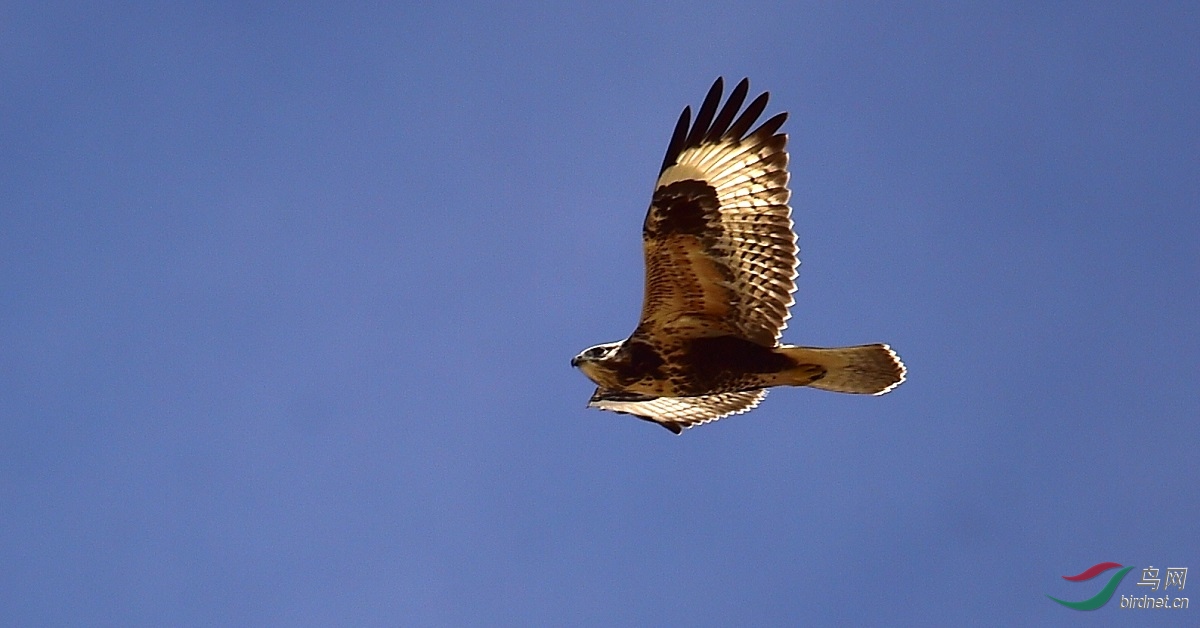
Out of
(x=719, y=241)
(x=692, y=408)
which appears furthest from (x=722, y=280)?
(x=692, y=408)

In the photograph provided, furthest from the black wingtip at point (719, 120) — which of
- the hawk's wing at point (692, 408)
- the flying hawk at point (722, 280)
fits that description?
the hawk's wing at point (692, 408)

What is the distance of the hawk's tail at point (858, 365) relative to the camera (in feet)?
28.6

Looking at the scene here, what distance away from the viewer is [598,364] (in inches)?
348

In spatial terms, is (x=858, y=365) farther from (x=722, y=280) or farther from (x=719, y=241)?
(x=719, y=241)

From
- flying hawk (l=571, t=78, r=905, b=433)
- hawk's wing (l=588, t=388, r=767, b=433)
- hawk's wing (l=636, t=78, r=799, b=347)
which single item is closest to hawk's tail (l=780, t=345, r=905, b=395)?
flying hawk (l=571, t=78, r=905, b=433)

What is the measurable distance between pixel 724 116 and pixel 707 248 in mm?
1034

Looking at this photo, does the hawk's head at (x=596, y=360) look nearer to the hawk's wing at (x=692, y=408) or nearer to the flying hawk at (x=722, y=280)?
the flying hawk at (x=722, y=280)

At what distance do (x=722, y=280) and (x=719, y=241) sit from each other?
0.93ft

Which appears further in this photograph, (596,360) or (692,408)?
(692,408)

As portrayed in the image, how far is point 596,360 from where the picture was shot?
29.0 ft

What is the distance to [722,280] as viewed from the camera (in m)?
8.74

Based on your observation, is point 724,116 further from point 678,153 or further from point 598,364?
point 598,364

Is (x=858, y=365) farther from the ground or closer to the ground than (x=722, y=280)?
closer to the ground

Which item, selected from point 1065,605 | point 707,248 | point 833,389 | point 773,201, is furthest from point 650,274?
point 1065,605
